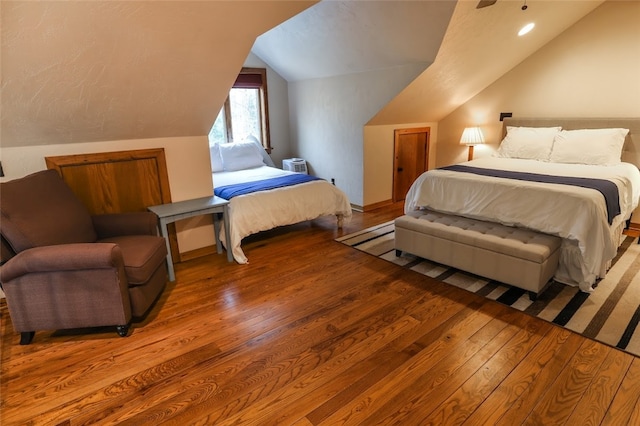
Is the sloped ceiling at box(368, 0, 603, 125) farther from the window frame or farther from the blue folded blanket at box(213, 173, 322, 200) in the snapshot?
the window frame

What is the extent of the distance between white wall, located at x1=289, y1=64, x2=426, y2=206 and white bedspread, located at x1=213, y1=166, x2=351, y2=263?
0.98 meters

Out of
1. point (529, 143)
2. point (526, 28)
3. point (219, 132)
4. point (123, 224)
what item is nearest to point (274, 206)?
point (123, 224)

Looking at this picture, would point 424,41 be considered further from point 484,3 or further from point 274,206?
point 274,206

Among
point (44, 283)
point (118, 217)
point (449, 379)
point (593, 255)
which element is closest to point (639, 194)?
point (593, 255)

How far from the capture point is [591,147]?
11.8 feet

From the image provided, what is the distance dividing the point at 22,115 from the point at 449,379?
10.0ft

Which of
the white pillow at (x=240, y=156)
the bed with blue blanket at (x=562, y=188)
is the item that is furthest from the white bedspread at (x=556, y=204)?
the white pillow at (x=240, y=156)

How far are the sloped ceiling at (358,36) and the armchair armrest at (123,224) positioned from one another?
107 inches

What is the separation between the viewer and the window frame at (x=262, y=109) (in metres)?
5.25

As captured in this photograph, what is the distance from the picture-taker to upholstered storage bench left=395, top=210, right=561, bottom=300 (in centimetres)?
250

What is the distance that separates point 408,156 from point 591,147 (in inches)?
88.3

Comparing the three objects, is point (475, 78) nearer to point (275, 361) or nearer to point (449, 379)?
point (449, 379)

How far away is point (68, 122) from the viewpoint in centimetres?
250

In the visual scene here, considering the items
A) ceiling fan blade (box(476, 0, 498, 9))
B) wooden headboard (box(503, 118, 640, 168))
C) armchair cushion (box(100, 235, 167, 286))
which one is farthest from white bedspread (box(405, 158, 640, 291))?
armchair cushion (box(100, 235, 167, 286))
